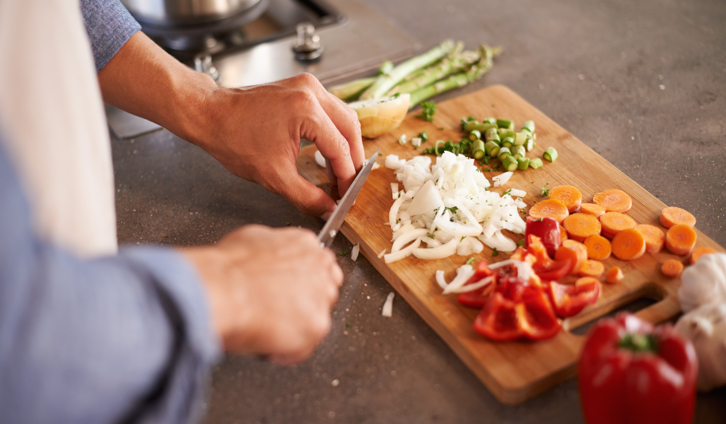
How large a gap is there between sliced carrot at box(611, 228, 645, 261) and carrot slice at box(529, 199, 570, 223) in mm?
134

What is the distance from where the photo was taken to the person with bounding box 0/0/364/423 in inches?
25.3

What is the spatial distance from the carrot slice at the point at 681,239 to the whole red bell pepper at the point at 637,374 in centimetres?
47

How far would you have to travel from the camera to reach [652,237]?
127cm

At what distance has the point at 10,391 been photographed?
636mm

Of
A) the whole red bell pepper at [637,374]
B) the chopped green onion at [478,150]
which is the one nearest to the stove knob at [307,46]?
the chopped green onion at [478,150]

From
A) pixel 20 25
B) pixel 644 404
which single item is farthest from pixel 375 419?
pixel 20 25

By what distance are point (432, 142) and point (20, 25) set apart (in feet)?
3.60

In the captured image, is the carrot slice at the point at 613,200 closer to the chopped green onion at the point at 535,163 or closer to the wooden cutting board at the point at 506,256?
the wooden cutting board at the point at 506,256

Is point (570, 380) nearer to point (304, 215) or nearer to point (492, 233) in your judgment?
point (492, 233)

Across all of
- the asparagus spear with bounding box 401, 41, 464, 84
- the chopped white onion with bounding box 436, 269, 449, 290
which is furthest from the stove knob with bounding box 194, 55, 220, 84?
the chopped white onion with bounding box 436, 269, 449, 290

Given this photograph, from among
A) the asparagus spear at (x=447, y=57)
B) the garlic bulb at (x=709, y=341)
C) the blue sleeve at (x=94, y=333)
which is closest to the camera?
the blue sleeve at (x=94, y=333)

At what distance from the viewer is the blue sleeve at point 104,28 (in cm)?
136

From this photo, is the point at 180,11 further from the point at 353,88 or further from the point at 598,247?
the point at 598,247

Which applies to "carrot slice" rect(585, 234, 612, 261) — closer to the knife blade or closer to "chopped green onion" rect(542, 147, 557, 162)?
"chopped green onion" rect(542, 147, 557, 162)
